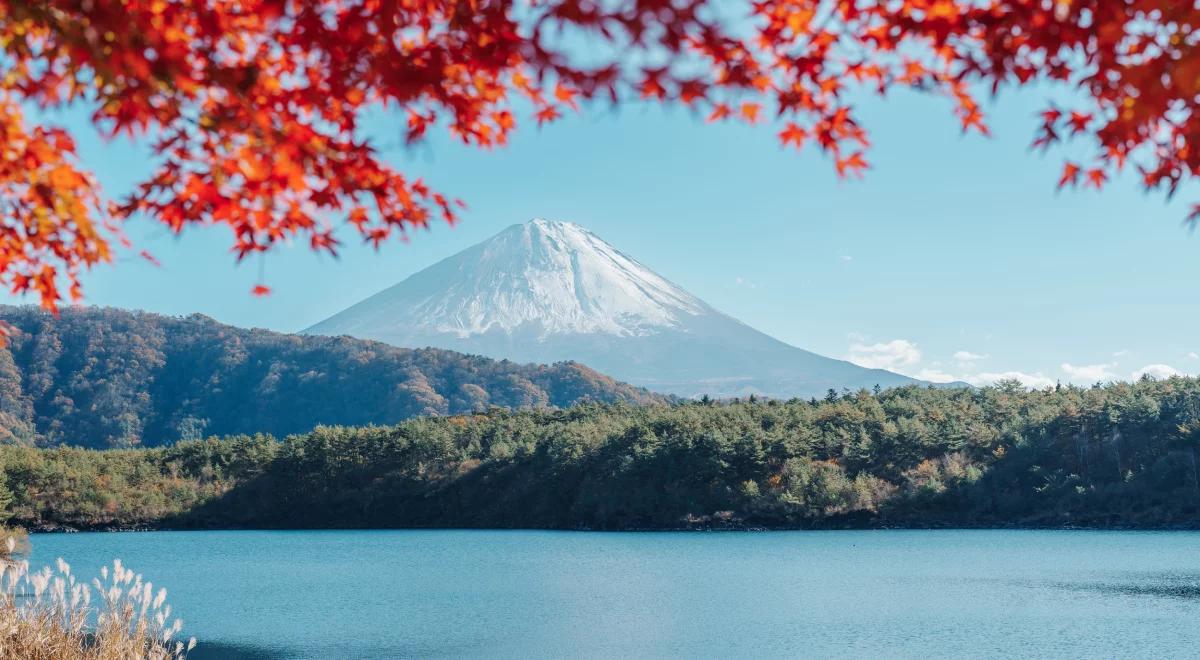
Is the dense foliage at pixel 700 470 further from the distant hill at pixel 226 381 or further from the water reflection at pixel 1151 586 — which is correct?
the distant hill at pixel 226 381

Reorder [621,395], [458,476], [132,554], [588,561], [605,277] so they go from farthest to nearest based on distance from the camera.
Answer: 1. [605,277]
2. [621,395]
3. [458,476]
4. [132,554]
5. [588,561]

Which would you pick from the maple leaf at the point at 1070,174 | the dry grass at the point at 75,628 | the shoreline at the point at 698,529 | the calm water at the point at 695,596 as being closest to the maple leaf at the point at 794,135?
the maple leaf at the point at 1070,174

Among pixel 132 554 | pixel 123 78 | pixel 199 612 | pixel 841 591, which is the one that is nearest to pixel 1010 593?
pixel 841 591

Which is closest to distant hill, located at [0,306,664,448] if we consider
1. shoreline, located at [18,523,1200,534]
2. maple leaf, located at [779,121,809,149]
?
shoreline, located at [18,523,1200,534]

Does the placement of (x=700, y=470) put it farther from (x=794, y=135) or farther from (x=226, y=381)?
(x=226, y=381)

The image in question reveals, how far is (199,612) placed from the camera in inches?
819

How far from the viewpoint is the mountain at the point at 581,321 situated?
16275cm

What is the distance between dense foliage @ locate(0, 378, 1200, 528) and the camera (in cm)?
4078

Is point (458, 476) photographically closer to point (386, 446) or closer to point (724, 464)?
point (386, 446)

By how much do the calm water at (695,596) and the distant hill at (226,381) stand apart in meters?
40.9

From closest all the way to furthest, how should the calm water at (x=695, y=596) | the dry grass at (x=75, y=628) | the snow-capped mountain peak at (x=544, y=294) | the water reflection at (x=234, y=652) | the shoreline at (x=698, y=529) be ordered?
the dry grass at (x=75, y=628) → the water reflection at (x=234, y=652) → the calm water at (x=695, y=596) → the shoreline at (x=698, y=529) → the snow-capped mountain peak at (x=544, y=294)

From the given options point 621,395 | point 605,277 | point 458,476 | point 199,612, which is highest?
point 605,277

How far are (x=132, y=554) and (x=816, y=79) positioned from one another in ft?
112

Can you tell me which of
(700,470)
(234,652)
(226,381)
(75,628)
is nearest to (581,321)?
(226,381)
